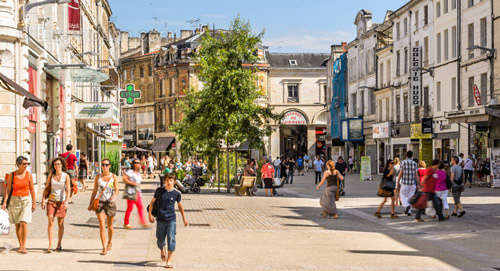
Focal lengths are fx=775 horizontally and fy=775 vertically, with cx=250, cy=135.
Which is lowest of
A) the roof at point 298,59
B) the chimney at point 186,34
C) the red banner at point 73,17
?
the red banner at point 73,17

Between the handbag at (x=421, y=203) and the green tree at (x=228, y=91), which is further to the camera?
the green tree at (x=228, y=91)

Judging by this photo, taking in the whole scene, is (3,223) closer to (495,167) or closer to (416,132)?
(495,167)

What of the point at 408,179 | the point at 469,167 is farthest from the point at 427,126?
the point at 408,179

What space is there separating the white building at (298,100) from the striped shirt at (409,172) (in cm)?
6309

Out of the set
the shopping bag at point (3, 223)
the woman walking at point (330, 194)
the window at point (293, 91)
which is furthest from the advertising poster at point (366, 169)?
the window at point (293, 91)

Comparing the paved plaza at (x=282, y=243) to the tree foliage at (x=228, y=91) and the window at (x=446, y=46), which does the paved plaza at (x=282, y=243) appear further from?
the window at (x=446, y=46)

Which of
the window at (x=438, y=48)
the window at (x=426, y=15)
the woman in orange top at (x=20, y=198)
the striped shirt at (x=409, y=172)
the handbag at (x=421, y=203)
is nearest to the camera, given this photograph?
the woman in orange top at (x=20, y=198)

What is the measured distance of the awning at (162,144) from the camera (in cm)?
8356

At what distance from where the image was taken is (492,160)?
3441cm

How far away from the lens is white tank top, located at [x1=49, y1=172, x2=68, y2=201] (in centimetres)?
1282

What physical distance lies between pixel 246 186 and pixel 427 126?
1959 cm

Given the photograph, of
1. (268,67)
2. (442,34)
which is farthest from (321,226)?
(268,67)

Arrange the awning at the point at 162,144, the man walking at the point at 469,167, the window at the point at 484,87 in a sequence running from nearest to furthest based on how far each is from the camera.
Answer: the man walking at the point at 469,167, the window at the point at 484,87, the awning at the point at 162,144

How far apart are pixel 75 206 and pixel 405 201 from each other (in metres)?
9.61
